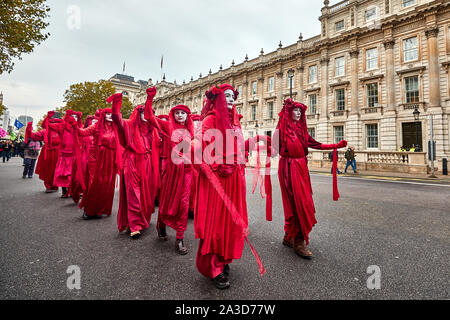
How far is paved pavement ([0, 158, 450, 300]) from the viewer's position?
77.4 inches

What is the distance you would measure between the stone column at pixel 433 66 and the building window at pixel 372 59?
11.7ft

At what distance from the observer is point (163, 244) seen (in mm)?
3156

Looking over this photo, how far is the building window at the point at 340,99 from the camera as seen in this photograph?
21.6 m

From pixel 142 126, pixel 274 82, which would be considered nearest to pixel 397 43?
pixel 274 82

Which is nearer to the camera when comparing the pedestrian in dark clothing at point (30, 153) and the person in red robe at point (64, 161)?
the person in red robe at point (64, 161)

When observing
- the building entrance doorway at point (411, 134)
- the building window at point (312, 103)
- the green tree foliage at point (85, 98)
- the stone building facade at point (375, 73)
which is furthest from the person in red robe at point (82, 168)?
the green tree foliage at point (85, 98)

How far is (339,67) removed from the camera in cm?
2216

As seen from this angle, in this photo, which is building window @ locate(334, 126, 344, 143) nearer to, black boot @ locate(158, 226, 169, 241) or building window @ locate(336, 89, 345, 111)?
building window @ locate(336, 89, 345, 111)

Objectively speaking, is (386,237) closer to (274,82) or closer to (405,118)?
(405,118)

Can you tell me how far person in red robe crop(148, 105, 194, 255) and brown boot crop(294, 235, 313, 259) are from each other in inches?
60.8

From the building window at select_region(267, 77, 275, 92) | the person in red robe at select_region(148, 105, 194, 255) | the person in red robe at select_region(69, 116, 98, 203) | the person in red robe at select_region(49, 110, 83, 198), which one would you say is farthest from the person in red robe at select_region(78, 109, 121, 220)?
the building window at select_region(267, 77, 275, 92)

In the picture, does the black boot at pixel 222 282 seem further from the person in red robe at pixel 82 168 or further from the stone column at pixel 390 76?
the stone column at pixel 390 76
